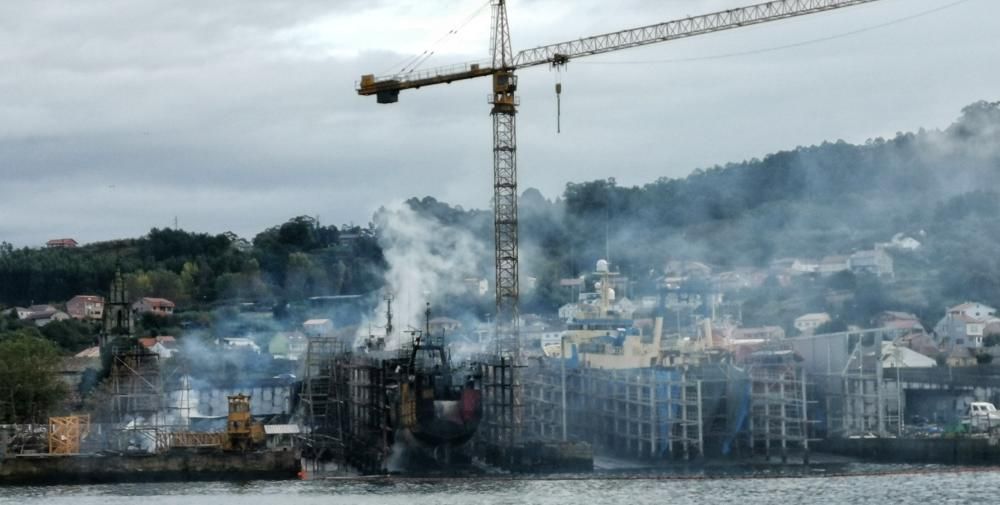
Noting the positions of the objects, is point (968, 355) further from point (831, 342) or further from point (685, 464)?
point (685, 464)

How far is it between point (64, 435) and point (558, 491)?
95.1ft

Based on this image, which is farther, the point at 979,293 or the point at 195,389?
the point at 979,293

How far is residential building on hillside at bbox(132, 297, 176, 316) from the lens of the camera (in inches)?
7392

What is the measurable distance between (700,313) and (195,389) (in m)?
56.2

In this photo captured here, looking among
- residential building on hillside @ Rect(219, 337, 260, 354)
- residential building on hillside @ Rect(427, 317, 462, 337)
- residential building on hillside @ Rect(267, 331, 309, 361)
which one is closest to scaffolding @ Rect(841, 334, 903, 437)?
residential building on hillside @ Rect(427, 317, 462, 337)

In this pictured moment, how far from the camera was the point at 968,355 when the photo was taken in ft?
525

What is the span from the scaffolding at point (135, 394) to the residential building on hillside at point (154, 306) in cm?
7317

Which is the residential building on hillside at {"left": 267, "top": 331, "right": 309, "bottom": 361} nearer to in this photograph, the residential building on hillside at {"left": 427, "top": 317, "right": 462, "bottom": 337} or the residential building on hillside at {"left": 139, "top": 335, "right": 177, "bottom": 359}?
the residential building on hillside at {"left": 139, "top": 335, "right": 177, "bottom": 359}

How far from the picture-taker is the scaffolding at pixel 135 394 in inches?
4190

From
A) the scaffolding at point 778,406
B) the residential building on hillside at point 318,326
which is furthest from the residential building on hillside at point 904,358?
the residential building on hillside at point 318,326

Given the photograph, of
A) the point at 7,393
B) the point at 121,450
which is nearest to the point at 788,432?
the point at 121,450

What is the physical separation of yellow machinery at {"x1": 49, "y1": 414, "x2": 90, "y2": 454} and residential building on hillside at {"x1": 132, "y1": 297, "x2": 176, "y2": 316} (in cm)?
8131

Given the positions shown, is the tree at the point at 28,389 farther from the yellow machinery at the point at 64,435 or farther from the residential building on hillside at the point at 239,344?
the residential building on hillside at the point at 239,344

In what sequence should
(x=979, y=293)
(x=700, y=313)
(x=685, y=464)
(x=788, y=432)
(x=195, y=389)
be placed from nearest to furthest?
(x=685, y=464), (x=788, y=432), (x=195, y=389), (x=700, y=313), (x=979, y=293)
